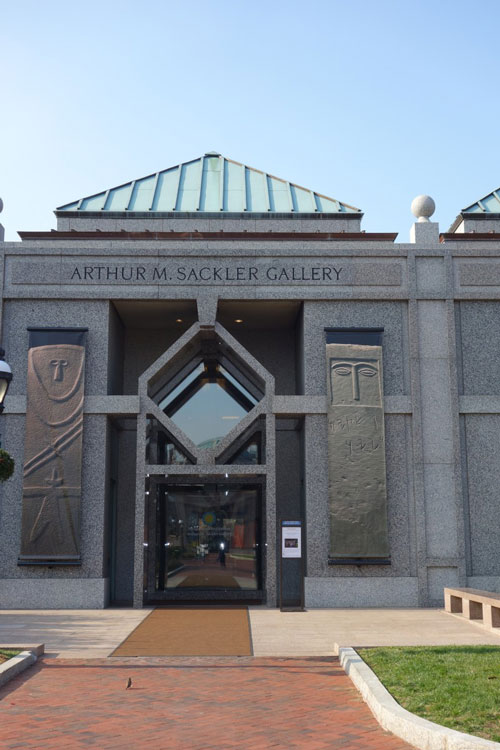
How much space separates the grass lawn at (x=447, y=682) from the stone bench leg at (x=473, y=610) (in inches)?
168

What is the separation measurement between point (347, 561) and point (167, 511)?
4.87 metres

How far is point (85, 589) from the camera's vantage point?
19.6m

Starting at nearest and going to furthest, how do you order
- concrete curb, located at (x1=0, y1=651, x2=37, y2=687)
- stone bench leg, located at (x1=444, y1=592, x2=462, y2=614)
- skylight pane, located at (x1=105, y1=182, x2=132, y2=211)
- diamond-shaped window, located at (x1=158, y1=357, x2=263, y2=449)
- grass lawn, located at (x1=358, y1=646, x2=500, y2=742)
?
grass lawn, located at (x1=358, y1=646, x2=500, y2=742) → concrete curb, located at (x1=0, y1=651, x2=37, y2=687) → stone bench leg, located at (x1=444, y1=592, x2=462, y2=614) → diamond-shaped window, located at (x1=158, y1=357, x2=263, y2=449) → skylight pane, located at (x1=105, y1=182, x2=132, y2=211)

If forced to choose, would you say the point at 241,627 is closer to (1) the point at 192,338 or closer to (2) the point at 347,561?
(2) the point at 347,561

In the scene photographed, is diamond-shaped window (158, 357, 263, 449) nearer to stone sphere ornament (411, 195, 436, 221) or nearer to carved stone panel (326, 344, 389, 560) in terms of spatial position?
carved stone panel (326, 344, 389, 560)

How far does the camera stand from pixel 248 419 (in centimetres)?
2034

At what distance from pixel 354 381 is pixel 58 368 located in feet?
24.8

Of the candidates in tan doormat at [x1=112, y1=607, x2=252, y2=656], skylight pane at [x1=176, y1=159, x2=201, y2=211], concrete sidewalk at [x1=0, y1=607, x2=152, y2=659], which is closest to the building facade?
concrete sidewalk at [x1=0, y1=607, x2=152, y2=659]

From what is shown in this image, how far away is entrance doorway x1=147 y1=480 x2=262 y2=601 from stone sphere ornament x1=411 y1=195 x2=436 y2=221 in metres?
8.83

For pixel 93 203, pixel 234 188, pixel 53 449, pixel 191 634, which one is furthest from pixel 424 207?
pixel 191 634

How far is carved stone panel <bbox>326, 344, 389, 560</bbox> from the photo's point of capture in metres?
19.8

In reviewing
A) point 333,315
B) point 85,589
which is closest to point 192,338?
point 333,315

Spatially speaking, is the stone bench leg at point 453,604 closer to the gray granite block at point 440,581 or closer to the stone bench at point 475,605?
the stone bench at point 475,605

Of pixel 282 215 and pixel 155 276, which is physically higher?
pixel 282 215
